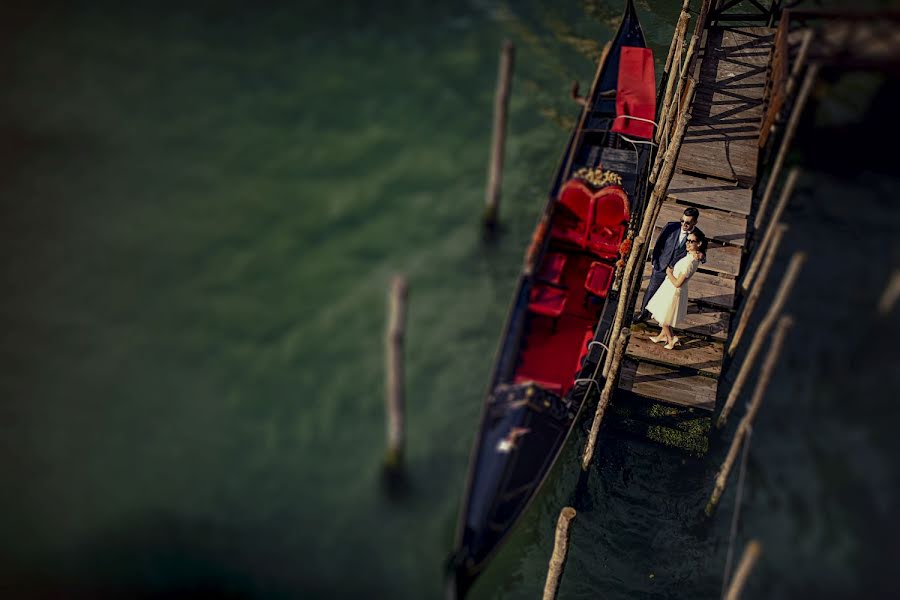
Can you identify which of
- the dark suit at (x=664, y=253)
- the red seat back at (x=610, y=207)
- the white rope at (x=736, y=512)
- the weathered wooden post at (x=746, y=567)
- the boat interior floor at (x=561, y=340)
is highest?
the red seat back at (x=610, y=207)

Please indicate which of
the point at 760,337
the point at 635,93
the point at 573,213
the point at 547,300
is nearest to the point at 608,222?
the point at 573,213

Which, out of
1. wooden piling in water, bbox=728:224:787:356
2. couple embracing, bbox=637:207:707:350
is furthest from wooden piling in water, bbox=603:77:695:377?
wooden piling in water, bbox=728:224:787:356

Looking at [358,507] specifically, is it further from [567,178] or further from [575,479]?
[567,178]

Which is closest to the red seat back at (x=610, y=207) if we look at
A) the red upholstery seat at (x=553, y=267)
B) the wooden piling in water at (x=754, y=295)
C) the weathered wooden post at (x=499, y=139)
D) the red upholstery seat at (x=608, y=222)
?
the red upholstery seat at (x=608, y=222)

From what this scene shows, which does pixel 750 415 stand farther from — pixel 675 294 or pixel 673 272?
pixel 673 272

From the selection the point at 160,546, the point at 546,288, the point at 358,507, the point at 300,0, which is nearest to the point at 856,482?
the point at 546,288

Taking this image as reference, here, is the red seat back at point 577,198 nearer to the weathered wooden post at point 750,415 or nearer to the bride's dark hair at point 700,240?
the bride's dark hair at point 700,240

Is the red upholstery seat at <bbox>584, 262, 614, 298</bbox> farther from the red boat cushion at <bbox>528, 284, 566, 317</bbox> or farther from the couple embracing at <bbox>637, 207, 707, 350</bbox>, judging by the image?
the couple embracing at <bbox>637, 207, 707, 350</bbox>
